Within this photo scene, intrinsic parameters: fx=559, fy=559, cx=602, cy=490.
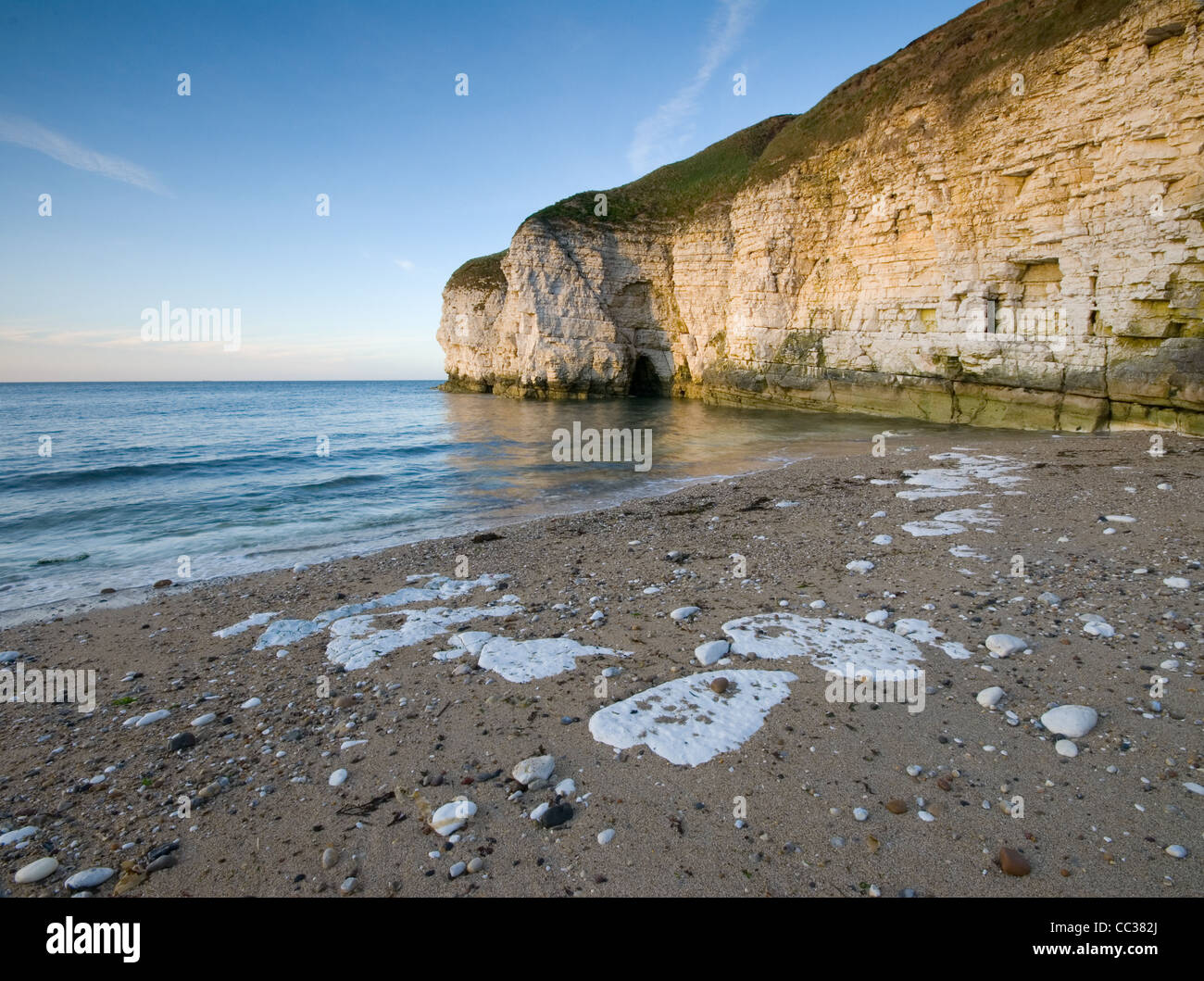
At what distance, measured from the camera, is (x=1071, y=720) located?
11.3 feet

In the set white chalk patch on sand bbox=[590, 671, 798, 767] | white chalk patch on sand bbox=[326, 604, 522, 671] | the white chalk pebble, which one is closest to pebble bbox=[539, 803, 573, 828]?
white chalk patch on sand bbox=[590, 671, 798, 767]

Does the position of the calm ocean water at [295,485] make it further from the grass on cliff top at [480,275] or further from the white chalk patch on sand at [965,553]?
the grass on cliff top at [480,275]

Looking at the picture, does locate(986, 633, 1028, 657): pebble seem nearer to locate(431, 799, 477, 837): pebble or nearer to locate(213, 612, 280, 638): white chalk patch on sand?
locate(431, 799, 477, 837): pebble

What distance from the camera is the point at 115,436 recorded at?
31.2 meters

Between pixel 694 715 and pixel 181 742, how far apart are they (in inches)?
141

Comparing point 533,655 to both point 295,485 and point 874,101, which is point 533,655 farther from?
point 874,101

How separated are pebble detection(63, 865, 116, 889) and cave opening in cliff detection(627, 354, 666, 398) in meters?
44.3

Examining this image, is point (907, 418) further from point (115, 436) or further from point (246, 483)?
point (115, 436)

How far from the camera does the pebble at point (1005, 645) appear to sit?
14.4 ft

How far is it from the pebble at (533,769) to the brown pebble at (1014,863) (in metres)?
2.29

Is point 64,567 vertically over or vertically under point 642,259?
under

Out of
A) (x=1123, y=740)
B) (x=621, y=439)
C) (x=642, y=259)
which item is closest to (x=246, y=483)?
(x=621, y=439)
